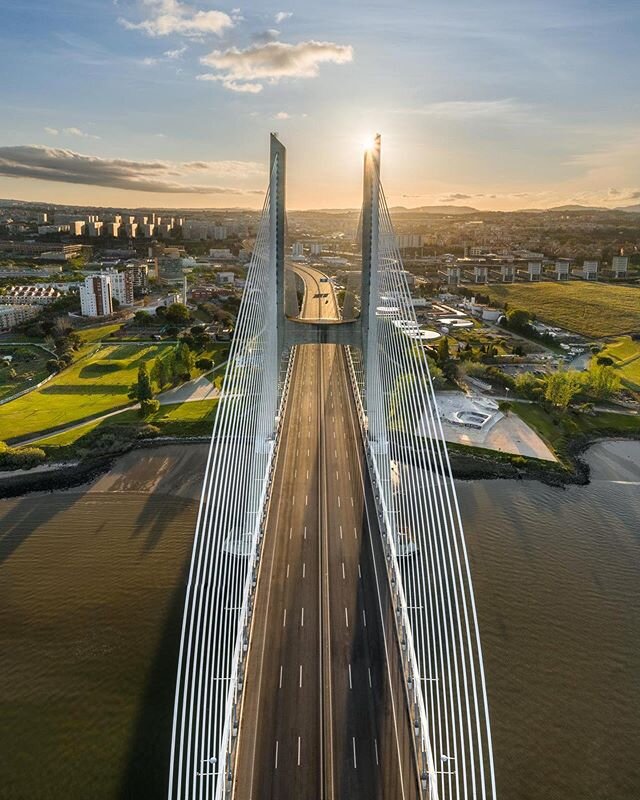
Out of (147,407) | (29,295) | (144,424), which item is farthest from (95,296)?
(144,424)

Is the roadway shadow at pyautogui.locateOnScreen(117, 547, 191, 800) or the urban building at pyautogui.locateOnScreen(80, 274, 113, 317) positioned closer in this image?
the roadway shadow at pyautogui.locateOnScreen(117, 547, 191, 800)

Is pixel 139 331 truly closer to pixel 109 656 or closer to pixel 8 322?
pixel 8 322

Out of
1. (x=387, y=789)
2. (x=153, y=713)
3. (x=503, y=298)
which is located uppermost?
(x=503, y=298)

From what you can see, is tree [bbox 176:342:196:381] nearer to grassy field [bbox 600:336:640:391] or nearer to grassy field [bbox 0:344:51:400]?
grassy field [bbox 0:344:51:400]

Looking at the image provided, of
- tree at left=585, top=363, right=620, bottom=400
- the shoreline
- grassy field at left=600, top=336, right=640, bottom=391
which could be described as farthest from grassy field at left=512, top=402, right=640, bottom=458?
grassy field at left=600, top=336, right=640, bottom=391

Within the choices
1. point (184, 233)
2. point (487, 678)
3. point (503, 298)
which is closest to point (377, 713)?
point (487, 678)

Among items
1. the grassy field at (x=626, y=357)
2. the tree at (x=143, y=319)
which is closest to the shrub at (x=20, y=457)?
the tree at (x=143, y=319)

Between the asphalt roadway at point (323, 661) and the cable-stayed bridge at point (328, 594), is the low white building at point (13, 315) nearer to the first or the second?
the cable-stayed bridge at point (328, 594)
